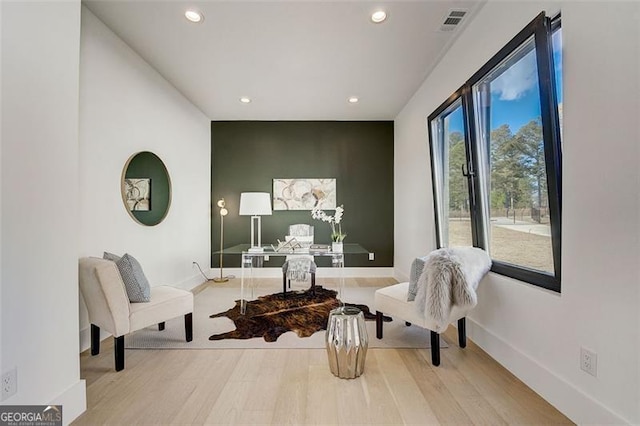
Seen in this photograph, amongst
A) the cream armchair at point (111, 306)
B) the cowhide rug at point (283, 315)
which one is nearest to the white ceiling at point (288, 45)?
the cream armchair at point (111, 306)

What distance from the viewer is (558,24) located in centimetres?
176

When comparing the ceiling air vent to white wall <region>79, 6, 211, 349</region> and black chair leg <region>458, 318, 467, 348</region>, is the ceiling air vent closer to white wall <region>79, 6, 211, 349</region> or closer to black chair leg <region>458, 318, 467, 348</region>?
black chair leg <region>458, 318, 467, 348</region>

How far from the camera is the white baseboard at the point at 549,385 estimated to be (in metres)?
1.51

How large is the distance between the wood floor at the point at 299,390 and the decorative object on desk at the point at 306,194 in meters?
3.11

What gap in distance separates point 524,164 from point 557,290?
0.85 metres

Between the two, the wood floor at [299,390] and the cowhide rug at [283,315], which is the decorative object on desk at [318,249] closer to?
the cowhide rug at [283,315]

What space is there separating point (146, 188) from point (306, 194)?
8.40 ft

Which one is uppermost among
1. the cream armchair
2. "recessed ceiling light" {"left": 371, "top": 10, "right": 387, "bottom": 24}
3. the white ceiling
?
the white ceiling

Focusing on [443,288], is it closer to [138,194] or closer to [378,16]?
[378,16]

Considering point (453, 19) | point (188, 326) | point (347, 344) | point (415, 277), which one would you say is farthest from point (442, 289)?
point (453, 19)

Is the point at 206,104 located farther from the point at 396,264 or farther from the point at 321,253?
the point at 396,264

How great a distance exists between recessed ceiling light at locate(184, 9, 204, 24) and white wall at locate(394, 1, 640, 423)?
233cm

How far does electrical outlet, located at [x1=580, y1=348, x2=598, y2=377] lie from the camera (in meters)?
1.52

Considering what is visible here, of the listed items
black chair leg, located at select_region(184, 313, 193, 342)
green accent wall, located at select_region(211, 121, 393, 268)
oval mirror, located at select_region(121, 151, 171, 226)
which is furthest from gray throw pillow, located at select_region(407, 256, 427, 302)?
green accent wall, located at select_region(211, 121, 393, 268)
